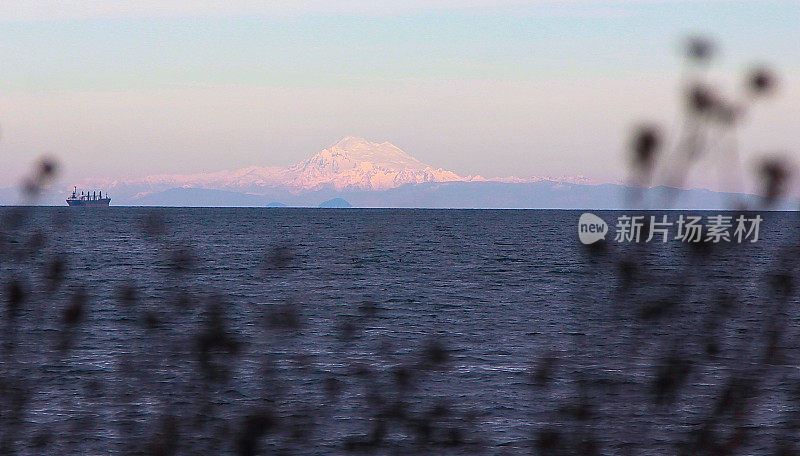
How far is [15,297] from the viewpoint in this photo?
3.01 m

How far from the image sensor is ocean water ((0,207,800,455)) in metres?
2.69

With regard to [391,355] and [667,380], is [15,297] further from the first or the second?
[667,380]

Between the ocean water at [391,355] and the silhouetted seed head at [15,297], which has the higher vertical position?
the silhouetted seed head at [15,297]

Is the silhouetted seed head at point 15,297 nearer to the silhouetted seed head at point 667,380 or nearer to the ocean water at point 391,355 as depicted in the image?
the ocean water at point 391,355

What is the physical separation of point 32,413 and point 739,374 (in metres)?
17.6

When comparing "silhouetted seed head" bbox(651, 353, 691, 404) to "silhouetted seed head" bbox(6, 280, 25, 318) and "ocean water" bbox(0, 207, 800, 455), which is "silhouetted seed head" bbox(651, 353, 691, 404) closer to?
"ocean water" bbox(0, 207, 800, 455)

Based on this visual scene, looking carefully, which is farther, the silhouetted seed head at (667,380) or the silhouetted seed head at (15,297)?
the silhouetted seed head at (15,297)

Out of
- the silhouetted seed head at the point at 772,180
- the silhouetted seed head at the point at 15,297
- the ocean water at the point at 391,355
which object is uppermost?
the silhouetted seed head at the point at 772,180

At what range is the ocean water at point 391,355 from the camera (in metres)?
2.69

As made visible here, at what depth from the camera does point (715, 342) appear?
2.69 m

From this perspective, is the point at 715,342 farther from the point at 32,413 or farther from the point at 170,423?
the point at 32,413

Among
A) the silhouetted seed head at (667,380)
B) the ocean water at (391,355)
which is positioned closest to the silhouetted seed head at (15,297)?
the ocean water at (391,355)

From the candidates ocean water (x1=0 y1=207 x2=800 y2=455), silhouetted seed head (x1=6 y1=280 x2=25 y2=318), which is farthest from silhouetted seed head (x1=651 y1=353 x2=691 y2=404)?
silhouetted seed head (x1=6 y1=280 x2=25 y2=318)

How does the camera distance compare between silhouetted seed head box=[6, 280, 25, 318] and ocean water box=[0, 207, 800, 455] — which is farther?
silhouetted seed head box=[6, 280, 25, 318]
